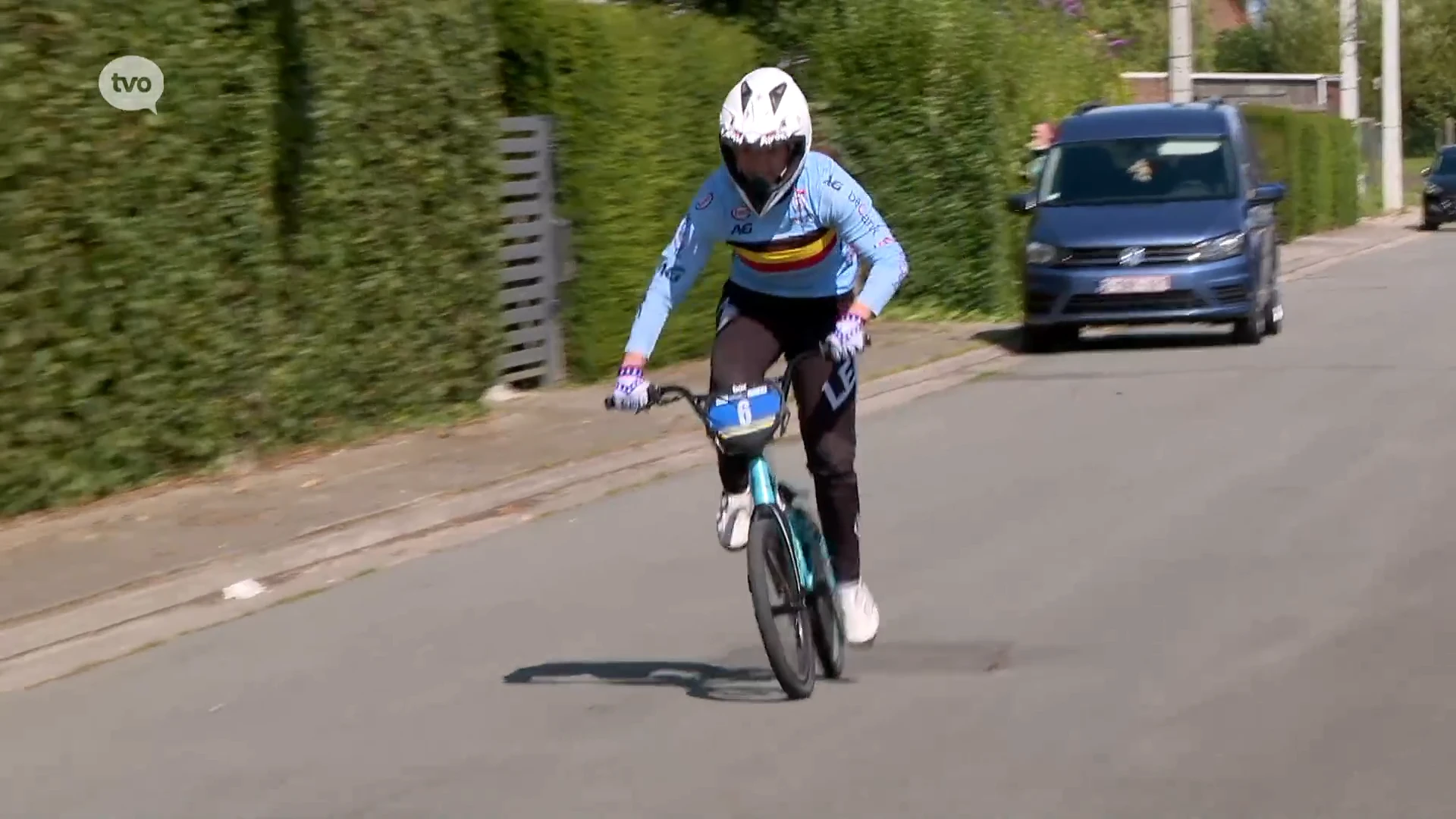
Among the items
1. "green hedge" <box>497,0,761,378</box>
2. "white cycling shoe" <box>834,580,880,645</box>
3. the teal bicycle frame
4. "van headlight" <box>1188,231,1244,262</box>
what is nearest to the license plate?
"van headlight" <box>1188,231,1244,262</box>

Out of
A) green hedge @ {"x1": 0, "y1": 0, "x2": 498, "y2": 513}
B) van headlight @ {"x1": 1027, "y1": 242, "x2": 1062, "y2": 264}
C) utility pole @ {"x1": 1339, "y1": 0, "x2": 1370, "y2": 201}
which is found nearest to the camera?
green hedge @ {"x1": 0, "y1": 0, "x2": 498, "y2": 513}

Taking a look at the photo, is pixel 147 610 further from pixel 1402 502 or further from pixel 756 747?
pixel 1402 502

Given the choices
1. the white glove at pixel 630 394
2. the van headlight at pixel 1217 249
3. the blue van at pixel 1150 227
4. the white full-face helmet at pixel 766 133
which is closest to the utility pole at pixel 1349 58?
the blue van at pixel 1150 227

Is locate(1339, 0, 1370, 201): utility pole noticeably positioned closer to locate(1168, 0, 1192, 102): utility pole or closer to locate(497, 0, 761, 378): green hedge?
locate(1168, 0, 1192, 102): utility pole

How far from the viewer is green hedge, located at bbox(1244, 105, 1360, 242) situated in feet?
117

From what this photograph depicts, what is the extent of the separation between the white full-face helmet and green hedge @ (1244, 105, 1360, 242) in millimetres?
27632

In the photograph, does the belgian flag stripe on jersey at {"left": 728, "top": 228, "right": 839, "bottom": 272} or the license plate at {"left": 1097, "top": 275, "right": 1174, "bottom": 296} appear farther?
the license plate at {"left": 1097, "top": 275, "right": 1174, "bottom": 296}

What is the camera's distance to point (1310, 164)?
128 ft

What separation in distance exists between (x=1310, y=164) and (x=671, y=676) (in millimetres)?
33513

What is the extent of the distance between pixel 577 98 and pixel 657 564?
22.1ft

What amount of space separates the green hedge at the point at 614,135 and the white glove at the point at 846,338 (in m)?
9.34

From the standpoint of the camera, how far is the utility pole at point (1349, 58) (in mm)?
45125

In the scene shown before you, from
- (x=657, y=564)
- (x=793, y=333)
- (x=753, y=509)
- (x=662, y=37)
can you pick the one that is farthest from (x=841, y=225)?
(x=662, y=37)

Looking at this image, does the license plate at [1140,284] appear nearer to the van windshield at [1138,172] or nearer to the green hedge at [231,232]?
the van windshield at [1138,172]
